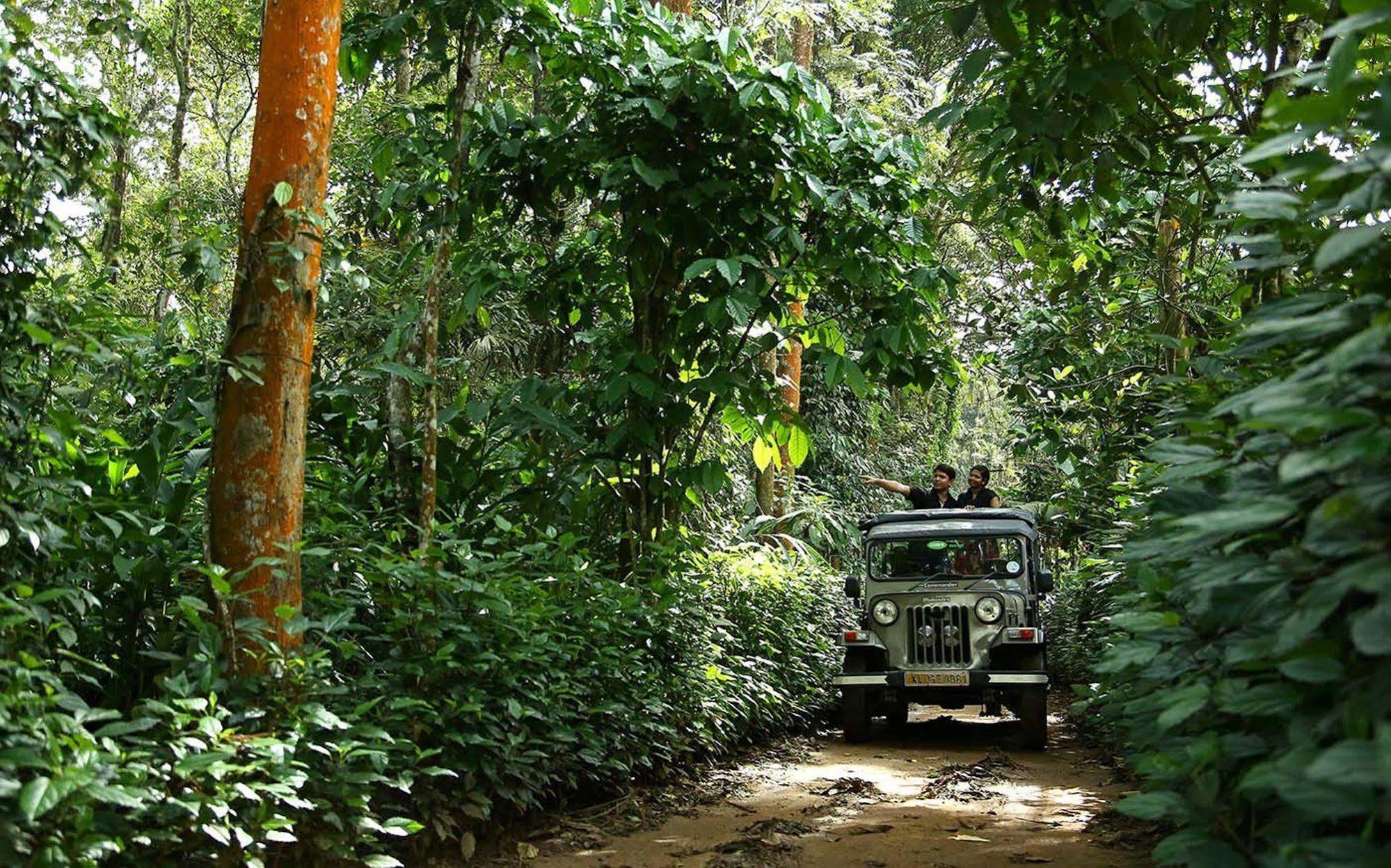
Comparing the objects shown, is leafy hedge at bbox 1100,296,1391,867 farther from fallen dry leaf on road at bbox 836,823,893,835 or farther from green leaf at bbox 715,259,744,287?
green leaf at bbox 715,259,744,287

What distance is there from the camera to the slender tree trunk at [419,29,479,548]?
198 inches

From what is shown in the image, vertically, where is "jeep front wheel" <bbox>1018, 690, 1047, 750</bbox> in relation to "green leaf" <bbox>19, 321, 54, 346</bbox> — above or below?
below

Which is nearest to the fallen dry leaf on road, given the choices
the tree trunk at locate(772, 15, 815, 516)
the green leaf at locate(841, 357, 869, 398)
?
the green leaf at locate(841, 357, 869, 398)

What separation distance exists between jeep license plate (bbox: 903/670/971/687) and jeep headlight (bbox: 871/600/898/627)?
0.61 m

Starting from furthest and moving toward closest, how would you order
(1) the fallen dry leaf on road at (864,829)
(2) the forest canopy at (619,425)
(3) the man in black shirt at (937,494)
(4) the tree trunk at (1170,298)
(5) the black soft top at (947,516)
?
1. (3) the man in black shirt at (937,494)
2. (5) the black soft top at (947,516)
3. (4) the tree trunk at (1170,298)
4. (1) the fallen dry leaf on road at (864,829)
5. (2) the forest canopy at (619,425)

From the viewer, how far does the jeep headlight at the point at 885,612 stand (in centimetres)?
942

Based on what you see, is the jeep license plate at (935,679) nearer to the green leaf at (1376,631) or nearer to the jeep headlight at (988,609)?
the jeep headlight at (988,609)

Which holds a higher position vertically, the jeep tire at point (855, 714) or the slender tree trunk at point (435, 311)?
the slender tree trunk at point (435, 311)

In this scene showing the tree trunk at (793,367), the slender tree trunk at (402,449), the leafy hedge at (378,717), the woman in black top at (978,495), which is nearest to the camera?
the leafy hedge at (378,717)

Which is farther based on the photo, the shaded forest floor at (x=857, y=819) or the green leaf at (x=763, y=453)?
the green leaf at (x=763, y=453)

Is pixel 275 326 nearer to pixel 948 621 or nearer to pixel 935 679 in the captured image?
pixel 935 679

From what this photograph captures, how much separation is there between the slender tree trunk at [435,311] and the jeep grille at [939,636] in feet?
16.0

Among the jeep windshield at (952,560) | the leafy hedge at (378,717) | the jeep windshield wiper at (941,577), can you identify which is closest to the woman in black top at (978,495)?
the jeep windshield at (952,560)

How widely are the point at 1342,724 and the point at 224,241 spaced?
4701 millimetres
